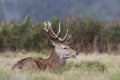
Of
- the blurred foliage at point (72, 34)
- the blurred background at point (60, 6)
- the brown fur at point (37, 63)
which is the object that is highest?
the brown fur at point (37, 63)

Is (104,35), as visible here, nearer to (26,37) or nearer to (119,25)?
(119,25)

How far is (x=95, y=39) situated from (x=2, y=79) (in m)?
13.4

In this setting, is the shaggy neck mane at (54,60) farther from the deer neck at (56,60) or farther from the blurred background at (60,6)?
the blurred background at (60,6)

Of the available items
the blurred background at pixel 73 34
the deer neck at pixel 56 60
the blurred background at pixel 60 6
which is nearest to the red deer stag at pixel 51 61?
the deer neck at pixel 56 60

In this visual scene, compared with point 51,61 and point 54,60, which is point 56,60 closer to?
point 54,60

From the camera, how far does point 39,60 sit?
45.0 ft

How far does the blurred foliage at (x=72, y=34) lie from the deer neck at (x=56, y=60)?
31.0ft

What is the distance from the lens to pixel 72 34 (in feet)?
79.5

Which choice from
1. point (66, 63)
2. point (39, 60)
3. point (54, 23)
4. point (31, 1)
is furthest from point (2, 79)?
point (31, 1)

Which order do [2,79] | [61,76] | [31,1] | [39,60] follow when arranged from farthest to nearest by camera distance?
[31,1], [39,60], [61,76], [2,79]

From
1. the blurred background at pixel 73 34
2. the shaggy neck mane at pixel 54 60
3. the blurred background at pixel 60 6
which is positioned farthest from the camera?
the blurred background at pixel 60 6

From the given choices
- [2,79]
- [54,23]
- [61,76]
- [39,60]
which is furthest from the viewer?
[54,23]

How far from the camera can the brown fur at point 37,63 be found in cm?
1334

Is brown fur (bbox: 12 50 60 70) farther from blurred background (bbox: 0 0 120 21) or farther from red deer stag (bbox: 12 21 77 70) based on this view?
blurred background (bbox: 0 0 120 21)
